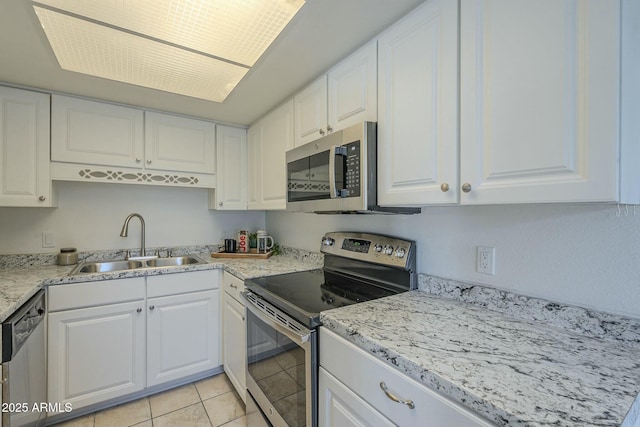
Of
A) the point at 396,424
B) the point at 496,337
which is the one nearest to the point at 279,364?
the point at 396,424

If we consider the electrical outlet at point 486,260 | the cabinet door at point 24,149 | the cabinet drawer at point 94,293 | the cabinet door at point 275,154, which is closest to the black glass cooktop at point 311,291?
the electrical outlet at point 486,260

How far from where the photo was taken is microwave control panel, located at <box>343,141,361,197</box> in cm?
125

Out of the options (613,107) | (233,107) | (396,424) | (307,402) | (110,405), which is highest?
(233,107)

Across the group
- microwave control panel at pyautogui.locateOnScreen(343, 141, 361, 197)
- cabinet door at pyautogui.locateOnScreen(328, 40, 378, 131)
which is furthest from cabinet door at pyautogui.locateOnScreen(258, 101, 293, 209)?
microwave control panel at pyautogui.locateOnScreen(343, 141, 361, 197)

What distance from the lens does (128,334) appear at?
5.95 feet

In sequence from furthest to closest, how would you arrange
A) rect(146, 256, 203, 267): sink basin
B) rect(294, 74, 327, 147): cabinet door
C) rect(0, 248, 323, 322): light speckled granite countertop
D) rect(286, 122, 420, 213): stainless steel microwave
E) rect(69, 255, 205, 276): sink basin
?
rect(146, 256, 203, 267): sink basin, rect(69, 255, 205, 276): sink basin, rect(294, 74, 327, 147): cabinet door, rect(0, 248, 323, 322): light speckled granite countertop, rect(286, 122, 420, 213): stainless steel microwave

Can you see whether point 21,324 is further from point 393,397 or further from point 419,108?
point 419,108

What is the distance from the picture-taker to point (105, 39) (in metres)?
1.34

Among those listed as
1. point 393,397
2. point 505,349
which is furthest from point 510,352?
point 393,397

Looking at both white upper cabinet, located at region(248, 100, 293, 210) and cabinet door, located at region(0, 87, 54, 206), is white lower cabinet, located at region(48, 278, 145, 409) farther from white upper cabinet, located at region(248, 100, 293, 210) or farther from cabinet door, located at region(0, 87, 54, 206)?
white upper cabinet, located at region(248, 100, 293, 210)

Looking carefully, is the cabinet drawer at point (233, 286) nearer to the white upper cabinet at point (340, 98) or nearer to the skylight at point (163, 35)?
the white upper cabinet at point (340, 98)

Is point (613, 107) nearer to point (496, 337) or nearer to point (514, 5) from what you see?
point (514, 5)

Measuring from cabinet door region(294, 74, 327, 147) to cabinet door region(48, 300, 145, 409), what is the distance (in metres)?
1.54

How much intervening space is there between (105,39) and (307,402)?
1.87 meters
